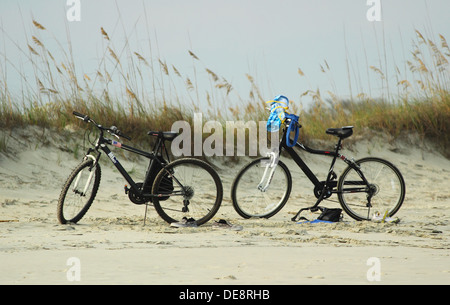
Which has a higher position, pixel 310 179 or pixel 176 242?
pixel 310 179

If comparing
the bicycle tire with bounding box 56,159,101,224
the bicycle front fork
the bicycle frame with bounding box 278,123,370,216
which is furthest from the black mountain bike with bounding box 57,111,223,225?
the bicycle frame with bounding box 278,123,370,216

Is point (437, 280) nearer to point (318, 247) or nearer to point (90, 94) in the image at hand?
point (318, 247)

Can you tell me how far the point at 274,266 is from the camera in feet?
14.0

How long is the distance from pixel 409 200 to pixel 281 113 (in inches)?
145

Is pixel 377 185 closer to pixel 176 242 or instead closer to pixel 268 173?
pixel 268 173

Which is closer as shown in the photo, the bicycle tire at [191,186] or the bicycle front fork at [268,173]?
the bicycle tire at [191,186]

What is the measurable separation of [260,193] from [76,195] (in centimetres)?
199

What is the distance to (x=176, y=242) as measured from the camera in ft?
17.5

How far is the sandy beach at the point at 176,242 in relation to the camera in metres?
3.97

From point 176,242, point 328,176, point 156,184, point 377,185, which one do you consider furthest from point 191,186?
point 377,185

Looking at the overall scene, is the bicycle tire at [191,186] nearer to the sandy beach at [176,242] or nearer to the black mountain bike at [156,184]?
the black mountain bike at [156,184]

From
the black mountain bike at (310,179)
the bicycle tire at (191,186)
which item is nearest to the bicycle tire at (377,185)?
the black mountain bike at (310,179)

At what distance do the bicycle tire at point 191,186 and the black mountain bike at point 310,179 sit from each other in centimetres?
45

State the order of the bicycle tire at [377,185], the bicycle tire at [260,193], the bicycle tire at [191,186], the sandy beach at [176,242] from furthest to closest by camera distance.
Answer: the bicycle tire at [377,185], the bicycle tire at [260,193], the bicycle tire at [191,186], the sandy beach at [176,242]
